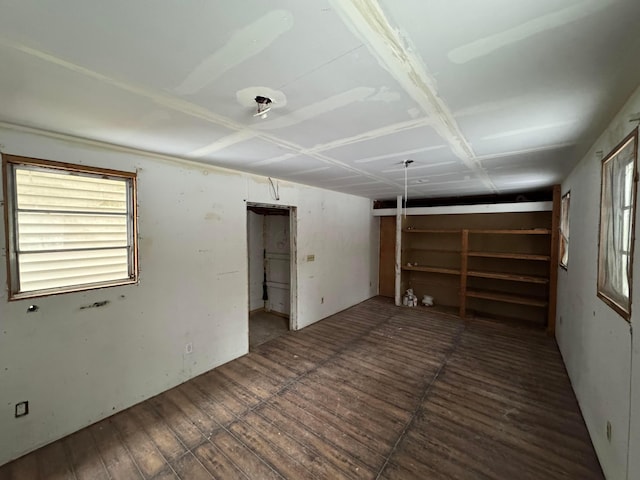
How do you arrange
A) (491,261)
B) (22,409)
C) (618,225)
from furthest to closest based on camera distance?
(491,261), (22,409), (618,225)

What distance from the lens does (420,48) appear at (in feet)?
3.32

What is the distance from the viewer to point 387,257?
636cm

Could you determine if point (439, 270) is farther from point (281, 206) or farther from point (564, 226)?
point (281, 206)

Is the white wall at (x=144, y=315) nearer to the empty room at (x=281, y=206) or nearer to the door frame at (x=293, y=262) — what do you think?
the empty room at (x=281, y=206)

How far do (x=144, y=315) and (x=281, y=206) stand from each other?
6.92 ft

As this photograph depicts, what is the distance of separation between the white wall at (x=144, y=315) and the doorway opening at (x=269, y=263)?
3.90ft

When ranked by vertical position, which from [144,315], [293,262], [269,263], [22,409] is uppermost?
[293,262]

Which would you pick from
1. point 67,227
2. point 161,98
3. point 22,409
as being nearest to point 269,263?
point 67,227

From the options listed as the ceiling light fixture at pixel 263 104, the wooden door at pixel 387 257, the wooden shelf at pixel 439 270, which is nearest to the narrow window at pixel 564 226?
the wooden shelf at pixel 439 270

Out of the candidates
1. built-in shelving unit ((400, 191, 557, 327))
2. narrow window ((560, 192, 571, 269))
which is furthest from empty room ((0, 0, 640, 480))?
built-in shelving unit ((400, 191, 557, 327))

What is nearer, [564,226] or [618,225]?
[618,225]

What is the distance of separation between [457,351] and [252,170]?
139 inches

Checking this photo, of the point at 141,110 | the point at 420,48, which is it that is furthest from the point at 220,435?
the point at 420,48

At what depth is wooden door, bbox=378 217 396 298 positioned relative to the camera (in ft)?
20.5
